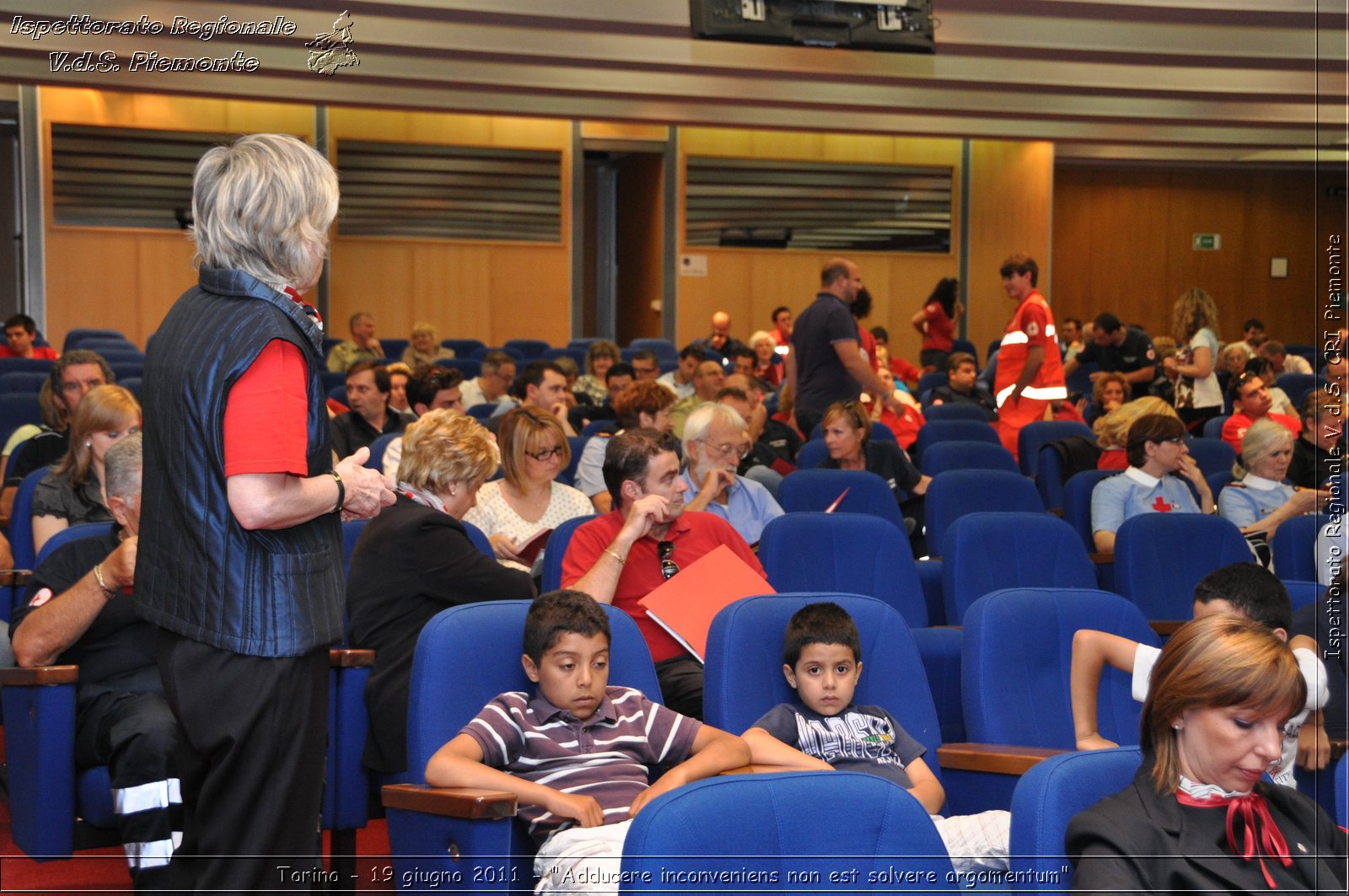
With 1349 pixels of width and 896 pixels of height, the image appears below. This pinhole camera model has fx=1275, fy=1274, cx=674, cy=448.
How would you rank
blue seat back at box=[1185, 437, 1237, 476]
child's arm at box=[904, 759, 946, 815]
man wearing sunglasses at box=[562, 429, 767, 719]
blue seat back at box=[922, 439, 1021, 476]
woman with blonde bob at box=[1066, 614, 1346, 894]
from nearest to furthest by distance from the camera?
1. woman with blonde bob at box=[1066, 614, 1346, 894]
2. child's arm at box=[904, 759, 946, 815]
3. man wearing sunglasses at box=[562, 429, 767, 719]
4. blue seat back at box=[922, 439, 1021, 476]
5. blue seat back at box=[1185, 437, 1237, 476]

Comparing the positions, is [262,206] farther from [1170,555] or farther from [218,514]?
[1170,555]

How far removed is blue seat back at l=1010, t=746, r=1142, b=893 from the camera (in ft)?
5.40

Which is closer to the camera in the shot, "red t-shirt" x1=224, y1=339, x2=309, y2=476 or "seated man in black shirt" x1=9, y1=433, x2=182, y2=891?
"red t-shirt" x1=224, y1=339, x2=309, y2=476

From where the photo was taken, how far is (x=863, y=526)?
3.76 m

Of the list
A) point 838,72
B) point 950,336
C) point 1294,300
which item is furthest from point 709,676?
point 1294,300

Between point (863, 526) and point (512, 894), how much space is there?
6.03 ft

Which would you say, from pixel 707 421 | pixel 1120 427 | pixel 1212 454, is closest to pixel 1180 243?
pixel 1212 454

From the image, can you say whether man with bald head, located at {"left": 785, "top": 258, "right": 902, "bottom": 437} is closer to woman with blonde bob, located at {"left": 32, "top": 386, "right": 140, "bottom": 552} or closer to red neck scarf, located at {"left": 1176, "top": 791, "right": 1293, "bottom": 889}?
woman with blonde bob, located at {"left": 32, "top": 386, "right": 140, "bottom": 552}

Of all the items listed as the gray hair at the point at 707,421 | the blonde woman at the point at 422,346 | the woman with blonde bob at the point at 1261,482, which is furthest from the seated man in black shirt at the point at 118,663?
the blonde woman at the point at 422,346

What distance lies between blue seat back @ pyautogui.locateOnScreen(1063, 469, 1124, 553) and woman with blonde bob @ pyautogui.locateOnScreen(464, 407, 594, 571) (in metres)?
1.95

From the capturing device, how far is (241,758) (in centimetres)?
177

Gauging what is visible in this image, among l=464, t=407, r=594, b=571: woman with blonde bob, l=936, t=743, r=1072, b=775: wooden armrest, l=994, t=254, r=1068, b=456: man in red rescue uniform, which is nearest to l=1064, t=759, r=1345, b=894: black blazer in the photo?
l=936, t=743, r=1072, b=775: wooden armrest

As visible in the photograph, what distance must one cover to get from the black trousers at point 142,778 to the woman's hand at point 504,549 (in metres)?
1.41

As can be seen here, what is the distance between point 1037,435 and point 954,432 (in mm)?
493
